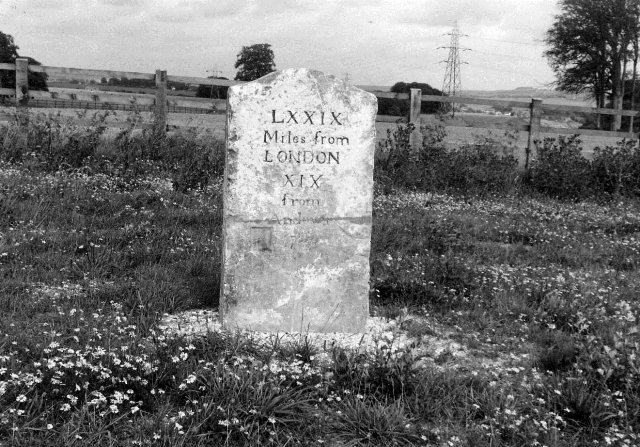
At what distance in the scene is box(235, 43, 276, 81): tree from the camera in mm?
24875

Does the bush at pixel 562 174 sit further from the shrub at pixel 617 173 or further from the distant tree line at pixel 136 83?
the distant tree line at pixel 136 83

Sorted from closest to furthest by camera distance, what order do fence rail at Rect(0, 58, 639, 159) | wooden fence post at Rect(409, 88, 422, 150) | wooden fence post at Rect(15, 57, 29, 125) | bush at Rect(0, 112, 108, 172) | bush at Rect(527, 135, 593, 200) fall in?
1. bush at Rect(0, 112, 108, 172)
2. bush at Rect(527, 135, 593, 200)
3. wooden fence post at Rect(15, 57, 29, 125)
4. fence rail at Rect(0, 58, 639, 159)
5. wooden fence post at Rect(409, 88, 422, 150)

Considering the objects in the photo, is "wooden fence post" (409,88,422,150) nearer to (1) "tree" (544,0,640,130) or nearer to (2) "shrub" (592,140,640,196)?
(2) "shrub" (592,140,640,196)

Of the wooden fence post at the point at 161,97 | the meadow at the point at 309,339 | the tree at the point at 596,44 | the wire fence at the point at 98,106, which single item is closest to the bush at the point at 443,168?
the meadow at the point at 309,339

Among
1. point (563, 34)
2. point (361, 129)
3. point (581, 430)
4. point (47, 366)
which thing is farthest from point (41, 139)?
point (563, 34)

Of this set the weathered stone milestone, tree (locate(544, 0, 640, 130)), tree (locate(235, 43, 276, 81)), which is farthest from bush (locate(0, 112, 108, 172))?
tree (locate(544, 0, 640, 130))

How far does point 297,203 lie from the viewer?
5387mm

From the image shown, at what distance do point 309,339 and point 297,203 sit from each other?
41.5 inches

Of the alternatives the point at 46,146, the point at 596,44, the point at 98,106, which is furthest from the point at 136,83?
the point at 596,44

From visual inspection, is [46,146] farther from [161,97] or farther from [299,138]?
[299,138]

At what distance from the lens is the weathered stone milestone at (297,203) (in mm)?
5246

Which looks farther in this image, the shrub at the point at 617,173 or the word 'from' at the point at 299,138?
the shrub at the point at 617,173

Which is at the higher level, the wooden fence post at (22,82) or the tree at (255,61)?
the tree at (255,61)

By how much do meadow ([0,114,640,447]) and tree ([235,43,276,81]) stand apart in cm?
1511
